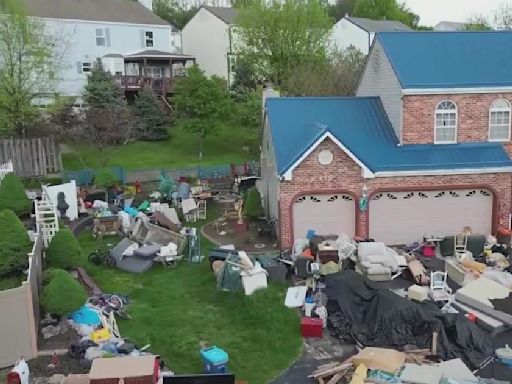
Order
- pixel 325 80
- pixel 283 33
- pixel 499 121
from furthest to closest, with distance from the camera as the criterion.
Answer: pixel 283 33
pixel 325 80
pixel 499 121

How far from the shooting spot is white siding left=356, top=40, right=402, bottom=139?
79.3 ft

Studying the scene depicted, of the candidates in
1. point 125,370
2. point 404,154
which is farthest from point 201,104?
point 125,370

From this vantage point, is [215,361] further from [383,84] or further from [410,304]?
[383,84]

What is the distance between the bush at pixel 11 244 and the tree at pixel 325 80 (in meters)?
26.8

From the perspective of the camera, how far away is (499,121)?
2433 centimetres

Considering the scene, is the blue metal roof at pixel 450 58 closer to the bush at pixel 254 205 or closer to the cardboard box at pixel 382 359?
the bush at pixel 254 205

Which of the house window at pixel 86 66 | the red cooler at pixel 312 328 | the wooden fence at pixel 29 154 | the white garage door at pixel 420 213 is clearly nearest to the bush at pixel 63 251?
the red cooler at pixel 312 328

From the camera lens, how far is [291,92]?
4328cm

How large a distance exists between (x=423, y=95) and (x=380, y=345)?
39.8 ft

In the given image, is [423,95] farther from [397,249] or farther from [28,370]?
[28,370]

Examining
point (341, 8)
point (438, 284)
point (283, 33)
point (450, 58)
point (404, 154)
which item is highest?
point (341, 8)

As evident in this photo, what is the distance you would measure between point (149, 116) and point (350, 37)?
92.9 feet

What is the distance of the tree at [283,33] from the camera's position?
50844mm

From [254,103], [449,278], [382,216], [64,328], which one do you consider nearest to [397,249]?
[382,216]
